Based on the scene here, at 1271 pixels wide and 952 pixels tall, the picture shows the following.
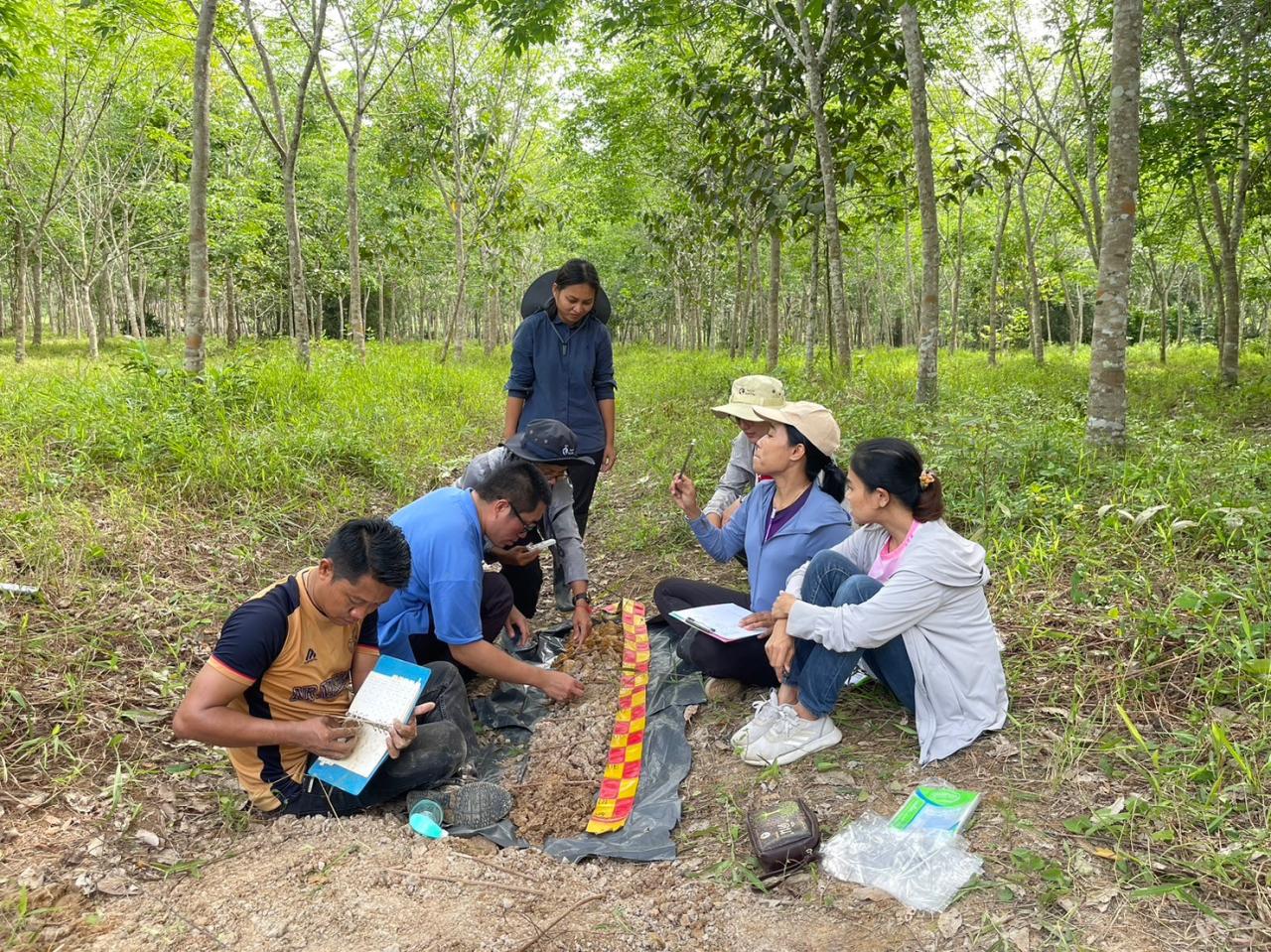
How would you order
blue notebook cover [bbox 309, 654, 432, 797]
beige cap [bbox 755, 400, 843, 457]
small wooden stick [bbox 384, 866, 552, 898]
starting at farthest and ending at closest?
beige cap [bbox 755, 400, 843, 457], blue notebook cover [bbox 309, 654, 432, 797], small wooden stick [bbox 384, 866, 552, 898]

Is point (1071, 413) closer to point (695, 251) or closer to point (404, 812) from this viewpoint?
point (404, 812)

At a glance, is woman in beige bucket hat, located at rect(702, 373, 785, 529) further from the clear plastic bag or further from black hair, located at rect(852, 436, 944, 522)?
the clear plastic bag

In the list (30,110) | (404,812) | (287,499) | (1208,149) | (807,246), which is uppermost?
(30,110)

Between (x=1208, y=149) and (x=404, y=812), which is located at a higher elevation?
(x=1208, y=149)

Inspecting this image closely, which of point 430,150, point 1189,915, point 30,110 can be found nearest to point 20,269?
point 30,110

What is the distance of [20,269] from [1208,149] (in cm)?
2025

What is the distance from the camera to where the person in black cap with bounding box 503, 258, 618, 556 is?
450 cm

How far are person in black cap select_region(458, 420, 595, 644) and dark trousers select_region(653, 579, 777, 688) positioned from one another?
0.47 meters

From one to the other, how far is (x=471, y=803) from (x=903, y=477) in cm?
194

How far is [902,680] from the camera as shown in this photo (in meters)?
2.80

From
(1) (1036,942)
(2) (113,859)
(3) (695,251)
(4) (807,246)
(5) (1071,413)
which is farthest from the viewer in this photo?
(3) (695,251)

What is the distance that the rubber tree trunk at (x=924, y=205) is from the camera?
655 cm

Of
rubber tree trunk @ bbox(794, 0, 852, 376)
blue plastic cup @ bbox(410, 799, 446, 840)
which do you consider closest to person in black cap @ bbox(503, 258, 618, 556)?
blue plastic cup @ bbox(410, 799, 446, 840)

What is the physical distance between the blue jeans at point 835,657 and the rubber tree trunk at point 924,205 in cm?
460
